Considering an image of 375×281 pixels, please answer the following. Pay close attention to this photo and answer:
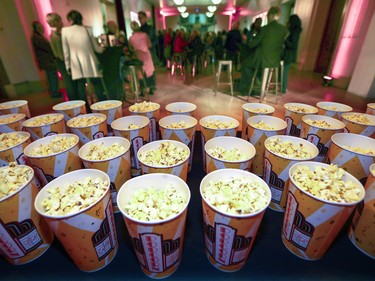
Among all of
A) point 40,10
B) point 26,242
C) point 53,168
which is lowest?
point 26,242

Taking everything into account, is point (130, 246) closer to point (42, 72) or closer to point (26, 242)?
point (26, 242)

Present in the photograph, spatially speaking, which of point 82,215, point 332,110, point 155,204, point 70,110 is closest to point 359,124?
point 332,110

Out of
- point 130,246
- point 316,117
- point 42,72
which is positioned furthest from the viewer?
point 42,72

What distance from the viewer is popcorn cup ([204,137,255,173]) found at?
952 millimetres

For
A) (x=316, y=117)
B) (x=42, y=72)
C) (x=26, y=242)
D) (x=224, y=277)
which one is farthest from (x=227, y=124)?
(x=42, y=72)

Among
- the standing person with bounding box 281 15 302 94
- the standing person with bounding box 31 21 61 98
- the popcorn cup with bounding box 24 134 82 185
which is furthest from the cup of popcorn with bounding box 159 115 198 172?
the standing person with bounding box 31 21 61 98

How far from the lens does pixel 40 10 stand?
3.37 metres

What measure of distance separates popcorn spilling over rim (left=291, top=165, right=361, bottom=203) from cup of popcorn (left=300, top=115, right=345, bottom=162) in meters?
0.43

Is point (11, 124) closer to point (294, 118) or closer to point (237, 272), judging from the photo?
point (237, 272)

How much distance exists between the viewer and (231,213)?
2.24 feet

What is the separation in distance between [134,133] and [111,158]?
320 mm

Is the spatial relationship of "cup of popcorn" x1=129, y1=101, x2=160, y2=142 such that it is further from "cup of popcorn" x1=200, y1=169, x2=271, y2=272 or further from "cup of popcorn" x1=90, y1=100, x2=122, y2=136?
"cup of popcorn" x1=200, y1=169, x2=271, y2=272

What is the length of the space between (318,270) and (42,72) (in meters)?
4.98

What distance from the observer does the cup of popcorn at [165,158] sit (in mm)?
Result: 917
